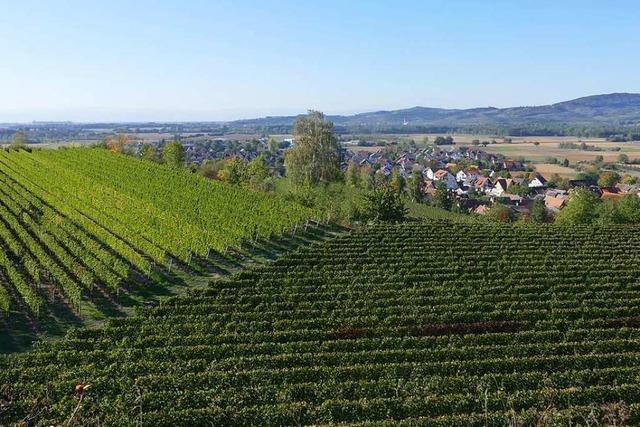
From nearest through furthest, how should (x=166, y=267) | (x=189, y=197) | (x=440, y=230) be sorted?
1. (x=166, y=267)
2. (x=440, y=230)
3. (x=189, y=197)

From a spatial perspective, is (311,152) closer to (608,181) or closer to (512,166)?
(608,181)

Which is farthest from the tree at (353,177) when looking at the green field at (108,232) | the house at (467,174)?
the house at (467,174)

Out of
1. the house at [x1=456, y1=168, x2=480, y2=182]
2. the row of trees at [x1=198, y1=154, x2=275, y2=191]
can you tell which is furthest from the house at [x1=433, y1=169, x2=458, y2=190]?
the row of trees at [x1=198, y1=154, x2=275, y2=191]

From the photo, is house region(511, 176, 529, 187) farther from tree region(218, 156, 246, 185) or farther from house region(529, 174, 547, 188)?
tree region(218, 156, 246, 185)

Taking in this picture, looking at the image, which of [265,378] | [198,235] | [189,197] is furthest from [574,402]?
[189,197]

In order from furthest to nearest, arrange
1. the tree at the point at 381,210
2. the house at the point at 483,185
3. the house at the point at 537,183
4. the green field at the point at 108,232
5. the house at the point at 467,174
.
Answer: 1. the house at the point at 467,174
2. the house at the point at 483,185
3. the house at the point at 537,183
4. the tree at the point at 381,210
5. the green field at the point at 108,232

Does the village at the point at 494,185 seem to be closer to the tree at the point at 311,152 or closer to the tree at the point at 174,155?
the tree at the point at 311,152

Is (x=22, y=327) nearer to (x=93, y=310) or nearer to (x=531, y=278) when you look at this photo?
(x=93, y=310)
